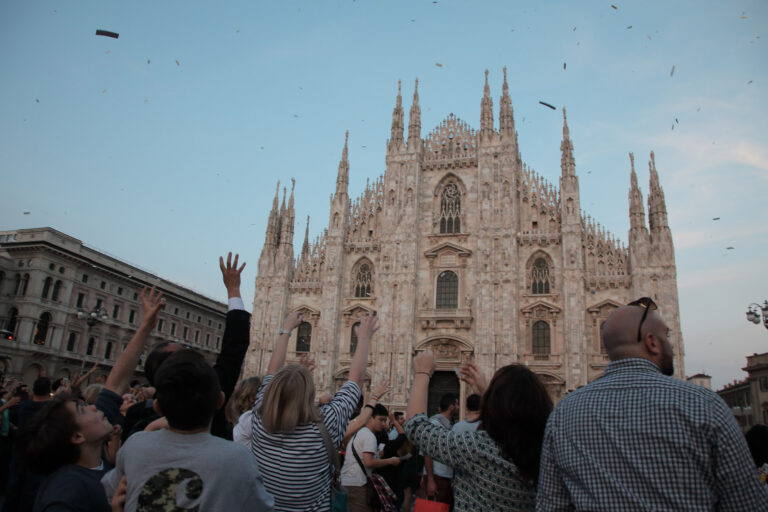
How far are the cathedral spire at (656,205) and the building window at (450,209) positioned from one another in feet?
32.1

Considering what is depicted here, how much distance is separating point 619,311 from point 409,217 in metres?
27.8

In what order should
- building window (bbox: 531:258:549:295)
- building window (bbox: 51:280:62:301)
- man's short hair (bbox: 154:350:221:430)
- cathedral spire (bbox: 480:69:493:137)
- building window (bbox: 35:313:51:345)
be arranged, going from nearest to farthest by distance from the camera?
man's short hair (bbox: 154:350:221:430) < building window (bbox: 531:258:549:295) < cathedral spire (bbox: 480:69:493:137) < building window (bbox: 35:313:51:345) < building window (bbox: 51:280:62:301)

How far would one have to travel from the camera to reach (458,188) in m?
31.2

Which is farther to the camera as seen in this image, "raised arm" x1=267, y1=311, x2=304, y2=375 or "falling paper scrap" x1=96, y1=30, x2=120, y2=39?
"falling paper scrap" x1=96, y1=30, x2=120, y2=39

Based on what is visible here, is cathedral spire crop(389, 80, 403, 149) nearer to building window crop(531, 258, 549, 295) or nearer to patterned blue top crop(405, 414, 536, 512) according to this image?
building window crop(531, 258, 549, 295)

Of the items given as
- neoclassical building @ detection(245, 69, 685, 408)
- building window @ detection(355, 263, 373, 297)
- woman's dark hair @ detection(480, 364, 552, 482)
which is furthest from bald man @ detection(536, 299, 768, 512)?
building window @ detection(355, 263, 373, 297)

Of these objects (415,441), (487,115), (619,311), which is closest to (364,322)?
(415,441)

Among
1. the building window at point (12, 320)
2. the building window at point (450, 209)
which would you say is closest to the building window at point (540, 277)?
the building window at point (450, 209)

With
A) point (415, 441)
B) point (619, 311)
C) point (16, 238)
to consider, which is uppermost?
point (16, 238)

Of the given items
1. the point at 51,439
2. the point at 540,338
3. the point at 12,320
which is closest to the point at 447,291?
the point at 540,338

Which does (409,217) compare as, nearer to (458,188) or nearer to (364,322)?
(458,188)

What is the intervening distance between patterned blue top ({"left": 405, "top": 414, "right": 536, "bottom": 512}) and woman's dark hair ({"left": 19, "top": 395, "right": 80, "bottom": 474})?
6.19ft

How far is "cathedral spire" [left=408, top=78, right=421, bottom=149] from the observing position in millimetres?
31922

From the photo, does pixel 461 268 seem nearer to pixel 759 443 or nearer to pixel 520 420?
pixel 759 443
